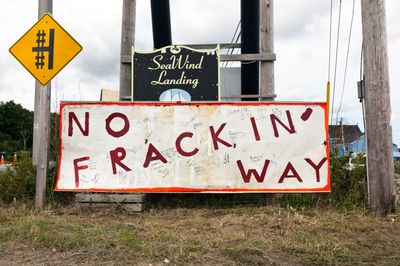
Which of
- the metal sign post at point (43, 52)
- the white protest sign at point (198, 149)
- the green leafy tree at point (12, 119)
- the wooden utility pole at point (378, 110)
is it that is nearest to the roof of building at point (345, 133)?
the white protest sign at point (198, 149)

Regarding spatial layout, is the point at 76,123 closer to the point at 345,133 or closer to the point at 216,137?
the point at 216,137

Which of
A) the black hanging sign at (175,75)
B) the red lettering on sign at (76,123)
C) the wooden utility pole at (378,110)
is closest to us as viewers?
the wooden utility pole at (378,110)

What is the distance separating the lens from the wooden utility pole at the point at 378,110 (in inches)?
234

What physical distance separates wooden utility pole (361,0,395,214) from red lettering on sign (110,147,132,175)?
3.58 meters

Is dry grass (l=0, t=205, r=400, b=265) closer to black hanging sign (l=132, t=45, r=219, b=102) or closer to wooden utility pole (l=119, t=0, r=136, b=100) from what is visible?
black hanging sign (l=132, t=45, r=219, b=102)

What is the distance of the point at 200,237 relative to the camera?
4867 mm

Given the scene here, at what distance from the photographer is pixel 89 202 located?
20.7 ft

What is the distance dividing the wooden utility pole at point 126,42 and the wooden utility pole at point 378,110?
3.96 meters

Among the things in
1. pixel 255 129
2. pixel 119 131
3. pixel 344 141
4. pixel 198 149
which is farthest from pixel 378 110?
pixel 119 131

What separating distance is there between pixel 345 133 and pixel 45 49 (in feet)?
17.1

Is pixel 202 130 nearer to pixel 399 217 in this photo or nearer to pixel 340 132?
pixel 340 132

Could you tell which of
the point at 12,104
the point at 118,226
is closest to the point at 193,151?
the point at 118,226

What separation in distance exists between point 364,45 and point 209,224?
134 inches

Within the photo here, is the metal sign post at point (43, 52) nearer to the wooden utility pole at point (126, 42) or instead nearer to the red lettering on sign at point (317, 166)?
the wooden utility pole at point (126, 42)
